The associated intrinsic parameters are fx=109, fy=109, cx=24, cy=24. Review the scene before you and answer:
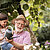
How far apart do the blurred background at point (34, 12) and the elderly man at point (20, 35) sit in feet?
0.19

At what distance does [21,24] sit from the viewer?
3.77ft

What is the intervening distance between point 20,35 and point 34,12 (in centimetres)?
28

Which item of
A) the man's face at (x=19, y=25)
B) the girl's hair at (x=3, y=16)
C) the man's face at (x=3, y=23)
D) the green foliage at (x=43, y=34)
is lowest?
the green foliage at (x=43, y=34)

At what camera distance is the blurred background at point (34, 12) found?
108cm

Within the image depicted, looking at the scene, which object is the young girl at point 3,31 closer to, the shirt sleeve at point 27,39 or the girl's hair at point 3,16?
the girl's hair at point 3,16

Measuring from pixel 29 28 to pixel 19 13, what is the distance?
0.19 meters

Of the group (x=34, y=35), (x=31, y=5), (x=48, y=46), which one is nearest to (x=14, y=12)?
(x=31, y=5)

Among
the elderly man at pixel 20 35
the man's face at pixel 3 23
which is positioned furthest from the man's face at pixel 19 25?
the man's face at pixel 3 23

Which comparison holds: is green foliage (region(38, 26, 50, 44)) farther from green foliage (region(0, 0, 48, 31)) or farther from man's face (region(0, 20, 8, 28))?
man's face (region(0, 20, 8, 28))

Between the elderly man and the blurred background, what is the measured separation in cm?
6

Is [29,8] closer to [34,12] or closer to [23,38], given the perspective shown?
[34,12]

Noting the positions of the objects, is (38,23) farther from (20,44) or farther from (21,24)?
(20,44)

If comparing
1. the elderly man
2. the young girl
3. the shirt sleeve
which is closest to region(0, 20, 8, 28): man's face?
the young girl

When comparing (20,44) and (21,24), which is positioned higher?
(21,24)
